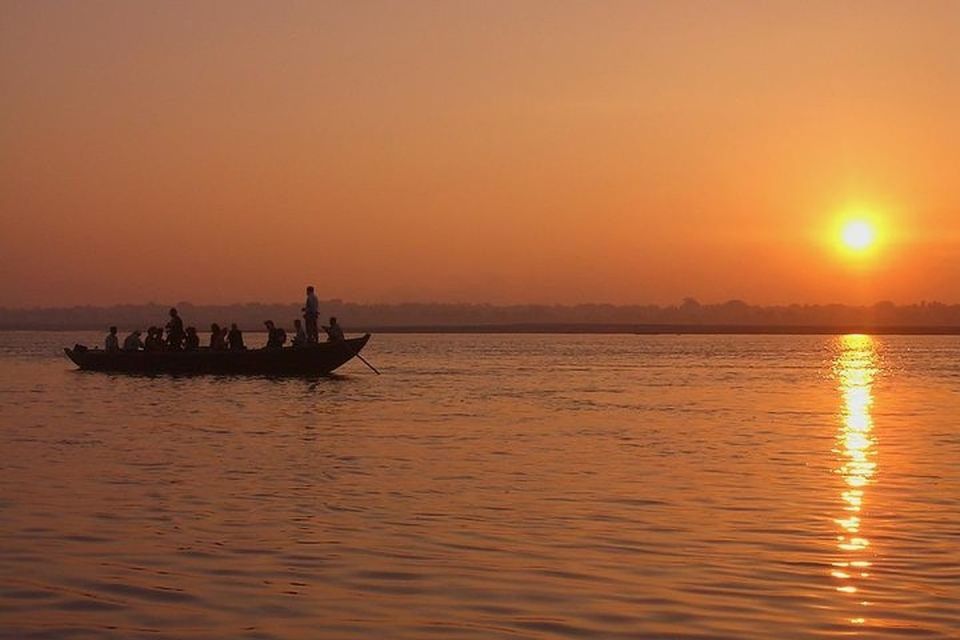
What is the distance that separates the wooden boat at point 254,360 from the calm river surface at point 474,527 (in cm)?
1327

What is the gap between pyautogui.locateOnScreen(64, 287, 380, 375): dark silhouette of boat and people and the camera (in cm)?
4350

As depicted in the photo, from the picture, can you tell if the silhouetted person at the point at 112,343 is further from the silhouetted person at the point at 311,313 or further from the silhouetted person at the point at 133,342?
the silhouetted person at the point at 311,313

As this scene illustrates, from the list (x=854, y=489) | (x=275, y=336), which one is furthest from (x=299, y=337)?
(x=854, y=489)

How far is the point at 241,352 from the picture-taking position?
43406 mm

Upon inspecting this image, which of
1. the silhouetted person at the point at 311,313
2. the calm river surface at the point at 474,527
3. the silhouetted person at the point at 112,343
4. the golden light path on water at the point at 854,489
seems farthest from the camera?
the silhouetted person at the point at 112,343

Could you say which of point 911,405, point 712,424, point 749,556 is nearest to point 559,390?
point 911,405

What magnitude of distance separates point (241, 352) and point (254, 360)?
506mm

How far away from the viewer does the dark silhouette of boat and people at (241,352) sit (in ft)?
143

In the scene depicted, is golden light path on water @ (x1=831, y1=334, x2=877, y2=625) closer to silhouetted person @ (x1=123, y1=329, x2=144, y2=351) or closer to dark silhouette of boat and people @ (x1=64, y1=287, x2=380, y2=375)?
dark silhouette of boat and people @ (x1=64, y1=287, x2=380, y2=375)

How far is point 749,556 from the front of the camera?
11.8 metres

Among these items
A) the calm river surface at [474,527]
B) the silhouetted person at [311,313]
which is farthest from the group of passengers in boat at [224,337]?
the calm river surface at [474,527]

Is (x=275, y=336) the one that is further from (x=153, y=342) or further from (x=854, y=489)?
(x=854, y=489)

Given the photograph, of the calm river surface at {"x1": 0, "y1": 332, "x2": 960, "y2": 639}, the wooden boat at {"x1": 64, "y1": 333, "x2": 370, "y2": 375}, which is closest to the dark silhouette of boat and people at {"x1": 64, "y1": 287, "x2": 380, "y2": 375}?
the wooden boat at {"x1": 64, "y1": 333, "x2": 370, "y2": 375}

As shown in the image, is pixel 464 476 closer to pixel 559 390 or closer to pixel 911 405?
pixel 911 405
